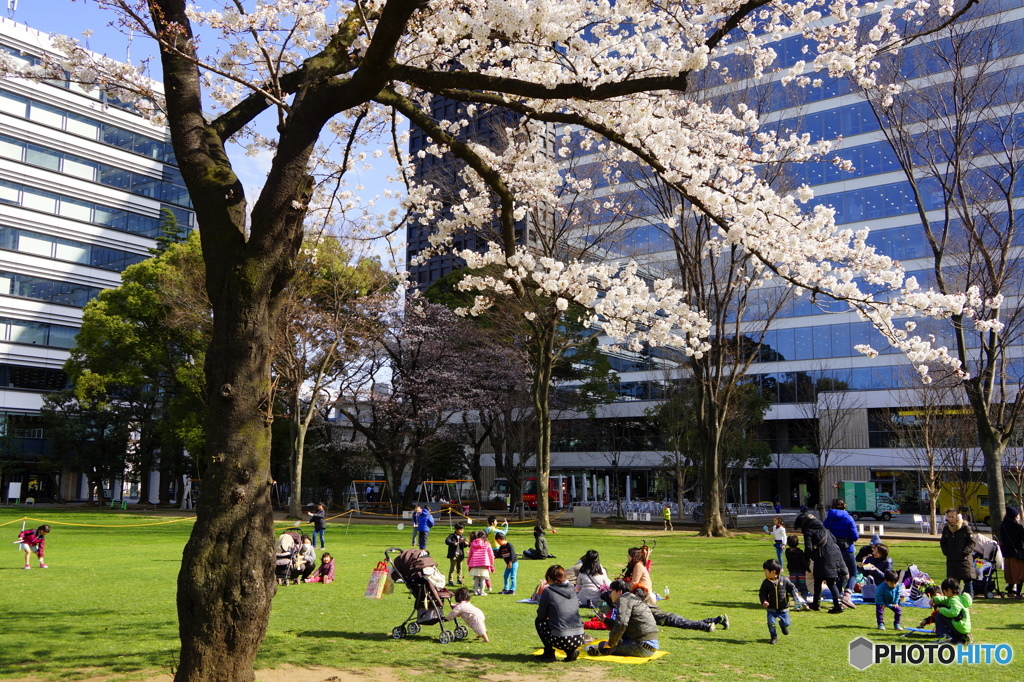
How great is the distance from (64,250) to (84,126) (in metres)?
8.82

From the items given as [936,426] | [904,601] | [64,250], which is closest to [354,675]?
[904,601]

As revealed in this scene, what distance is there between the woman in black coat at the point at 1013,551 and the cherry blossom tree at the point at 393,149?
6.56 meters

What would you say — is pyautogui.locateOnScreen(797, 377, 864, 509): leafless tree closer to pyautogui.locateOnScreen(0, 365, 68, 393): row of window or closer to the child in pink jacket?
the child in pink jacket

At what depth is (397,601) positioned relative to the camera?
12.2m

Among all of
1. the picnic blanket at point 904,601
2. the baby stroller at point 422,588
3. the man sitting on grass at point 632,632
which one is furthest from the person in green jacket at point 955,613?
the baby stroller at point 422,588

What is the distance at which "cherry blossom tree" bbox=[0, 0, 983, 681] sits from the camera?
5863mm

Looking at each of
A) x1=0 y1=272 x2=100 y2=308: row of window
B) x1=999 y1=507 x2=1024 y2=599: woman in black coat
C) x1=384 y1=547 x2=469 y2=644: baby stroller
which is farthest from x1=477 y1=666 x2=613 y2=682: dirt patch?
x1=0 y1=272 x2=100 y2=308: row of window

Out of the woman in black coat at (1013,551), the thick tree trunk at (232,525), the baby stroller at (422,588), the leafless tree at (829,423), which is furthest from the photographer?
the leafless tree at (829,423)

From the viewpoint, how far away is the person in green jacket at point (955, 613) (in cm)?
880

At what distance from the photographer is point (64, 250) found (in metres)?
52.4

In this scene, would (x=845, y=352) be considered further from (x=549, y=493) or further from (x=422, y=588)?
(x=422, y=588)

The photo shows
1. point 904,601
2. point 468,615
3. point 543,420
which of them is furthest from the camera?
point 543,420

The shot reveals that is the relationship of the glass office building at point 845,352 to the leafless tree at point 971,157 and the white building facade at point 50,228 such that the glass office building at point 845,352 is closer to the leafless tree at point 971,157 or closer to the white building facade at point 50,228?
the leafless tree at point 971,157

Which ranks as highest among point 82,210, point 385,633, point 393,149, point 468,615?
point 82,210
